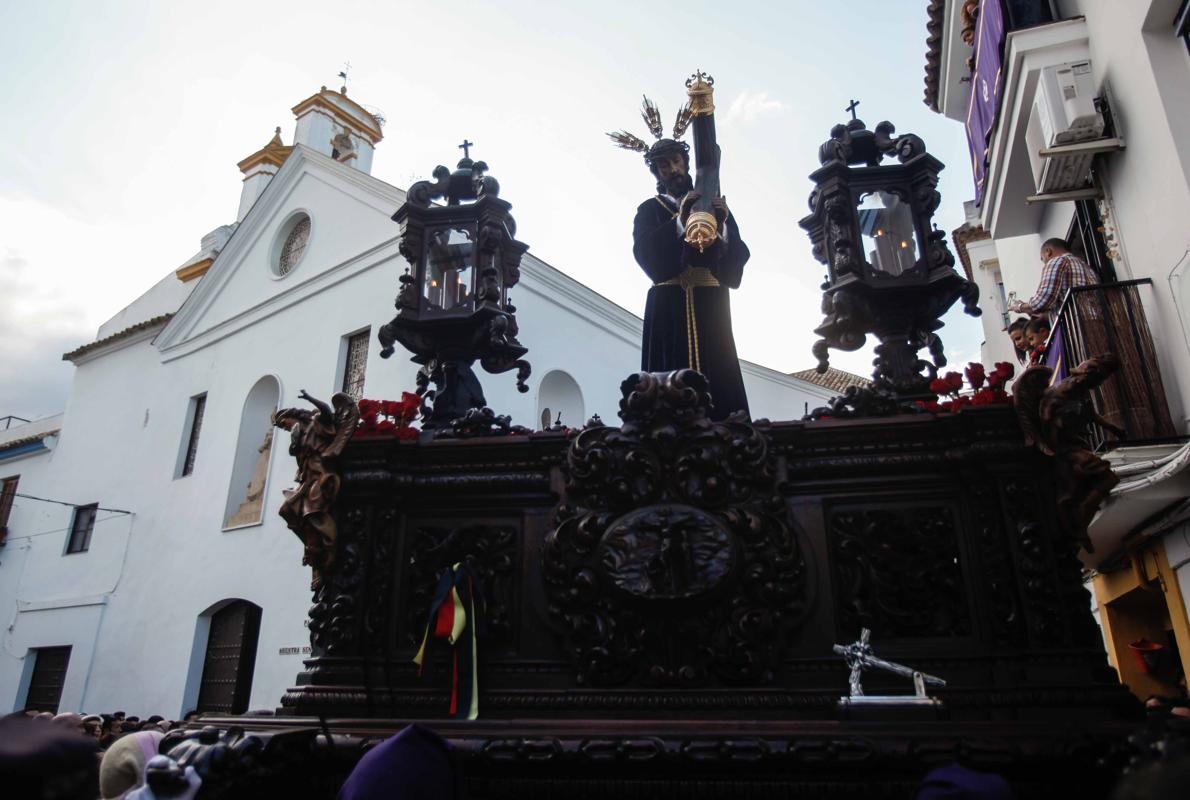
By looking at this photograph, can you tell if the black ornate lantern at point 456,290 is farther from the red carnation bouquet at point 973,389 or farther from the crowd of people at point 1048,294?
the crowd of people at point 1048,294

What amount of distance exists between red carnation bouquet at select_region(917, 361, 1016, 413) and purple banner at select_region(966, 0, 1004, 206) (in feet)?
19.8

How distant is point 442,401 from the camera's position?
4.82 metres

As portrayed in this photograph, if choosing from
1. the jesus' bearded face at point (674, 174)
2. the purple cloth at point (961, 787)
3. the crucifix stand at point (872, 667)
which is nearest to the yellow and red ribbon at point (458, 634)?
the crucifix stand at point (872, 667)

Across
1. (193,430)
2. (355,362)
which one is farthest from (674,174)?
(193,430)

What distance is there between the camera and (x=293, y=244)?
1800 cm

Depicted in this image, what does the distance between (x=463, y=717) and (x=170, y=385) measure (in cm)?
1802

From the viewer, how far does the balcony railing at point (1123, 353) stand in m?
6.67

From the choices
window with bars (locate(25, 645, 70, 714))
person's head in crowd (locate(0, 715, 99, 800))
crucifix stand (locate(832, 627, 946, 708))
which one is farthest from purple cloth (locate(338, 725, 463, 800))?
window with bars (locate(25, 645, 70, 714))

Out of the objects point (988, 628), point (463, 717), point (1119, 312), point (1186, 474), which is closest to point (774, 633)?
point (988, 628)

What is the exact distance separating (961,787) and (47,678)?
21.4 meters

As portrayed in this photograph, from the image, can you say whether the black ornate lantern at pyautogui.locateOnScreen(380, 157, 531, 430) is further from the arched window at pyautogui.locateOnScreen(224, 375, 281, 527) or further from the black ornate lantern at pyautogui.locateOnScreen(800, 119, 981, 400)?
the arched window at pyautogui.locateOnScreen(224, 375, 281, 527)

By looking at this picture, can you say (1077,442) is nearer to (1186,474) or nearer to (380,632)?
(380,632)

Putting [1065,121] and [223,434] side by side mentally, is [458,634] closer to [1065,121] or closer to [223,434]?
[1065,121]

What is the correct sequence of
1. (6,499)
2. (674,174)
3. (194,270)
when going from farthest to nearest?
(6,499), (194,270), (674,174)
